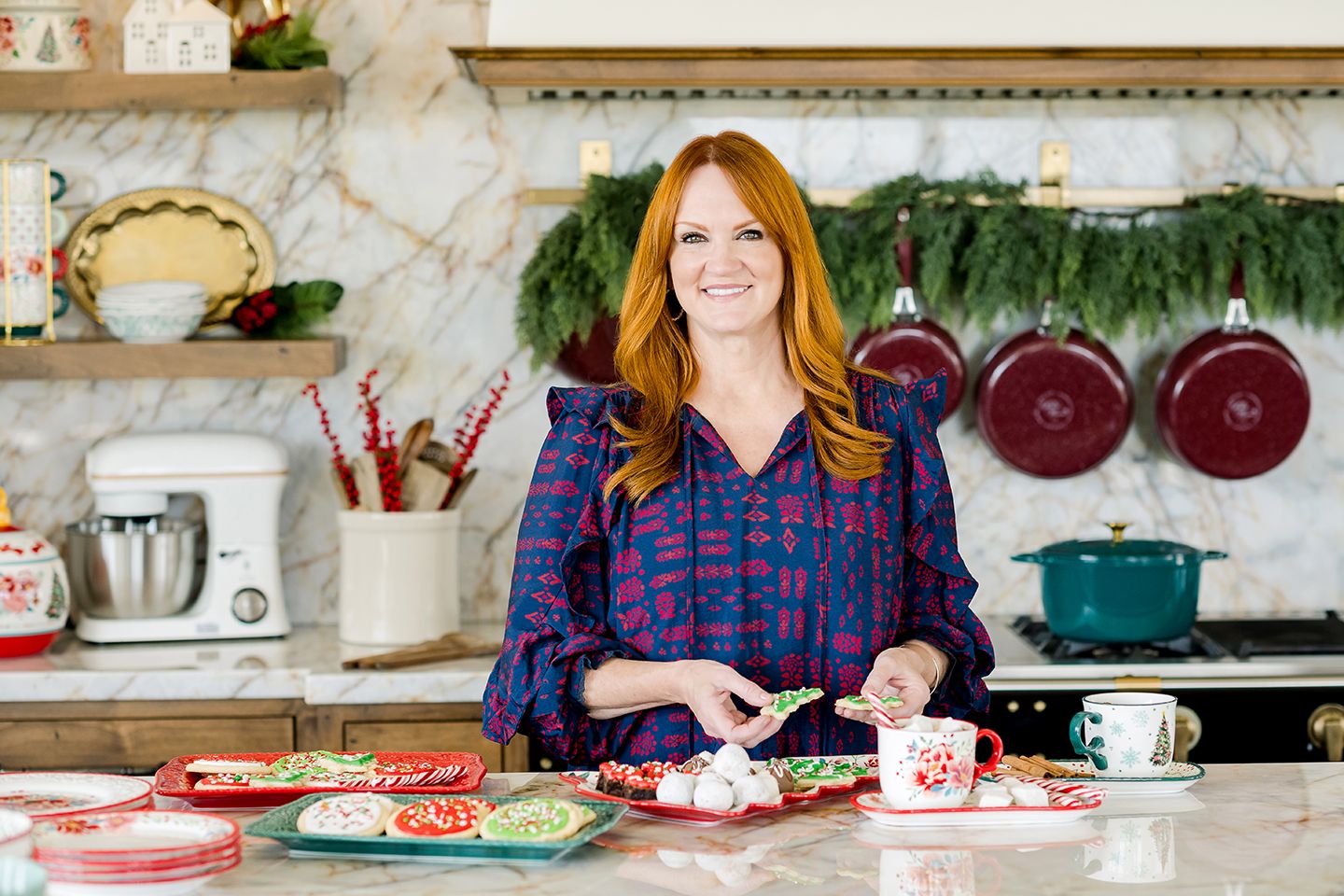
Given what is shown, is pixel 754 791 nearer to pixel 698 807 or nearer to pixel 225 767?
pixel 698 807

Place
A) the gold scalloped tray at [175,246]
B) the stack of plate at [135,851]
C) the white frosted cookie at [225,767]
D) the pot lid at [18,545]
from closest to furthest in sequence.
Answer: the stack of plate at [135,851], the white frosted cookie at [225,767], the pot lid at [18,545], the gold scalloped tray at [175,246]

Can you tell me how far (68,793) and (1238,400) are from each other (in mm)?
2346

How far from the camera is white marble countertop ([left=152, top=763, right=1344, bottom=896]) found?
4.04 feet

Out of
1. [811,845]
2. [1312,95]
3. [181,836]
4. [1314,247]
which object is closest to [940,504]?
[811,845]

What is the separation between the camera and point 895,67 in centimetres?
273

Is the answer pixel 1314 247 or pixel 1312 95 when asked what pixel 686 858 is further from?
pixel 1312 95

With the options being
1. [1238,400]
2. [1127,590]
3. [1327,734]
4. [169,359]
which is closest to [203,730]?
[169,359]

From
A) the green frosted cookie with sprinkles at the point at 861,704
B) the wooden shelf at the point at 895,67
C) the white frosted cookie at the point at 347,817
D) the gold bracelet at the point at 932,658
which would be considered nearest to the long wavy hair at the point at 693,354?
the gold bracelet at the point at 932,658

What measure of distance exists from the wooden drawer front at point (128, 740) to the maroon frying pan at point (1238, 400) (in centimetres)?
182

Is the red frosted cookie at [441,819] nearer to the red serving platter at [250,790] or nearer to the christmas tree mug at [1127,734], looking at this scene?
the red serving platter at [250,790]

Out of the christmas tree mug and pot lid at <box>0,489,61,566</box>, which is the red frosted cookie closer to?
the christmas tree mug

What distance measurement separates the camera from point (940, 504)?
1896 millimetres

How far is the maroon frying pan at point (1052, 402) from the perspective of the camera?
3023 mm

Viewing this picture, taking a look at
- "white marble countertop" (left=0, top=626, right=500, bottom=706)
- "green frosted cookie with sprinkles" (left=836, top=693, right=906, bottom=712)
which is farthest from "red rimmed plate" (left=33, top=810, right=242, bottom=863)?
"white marble countertop" (left=0, top=626, right=500, bottom=706)
